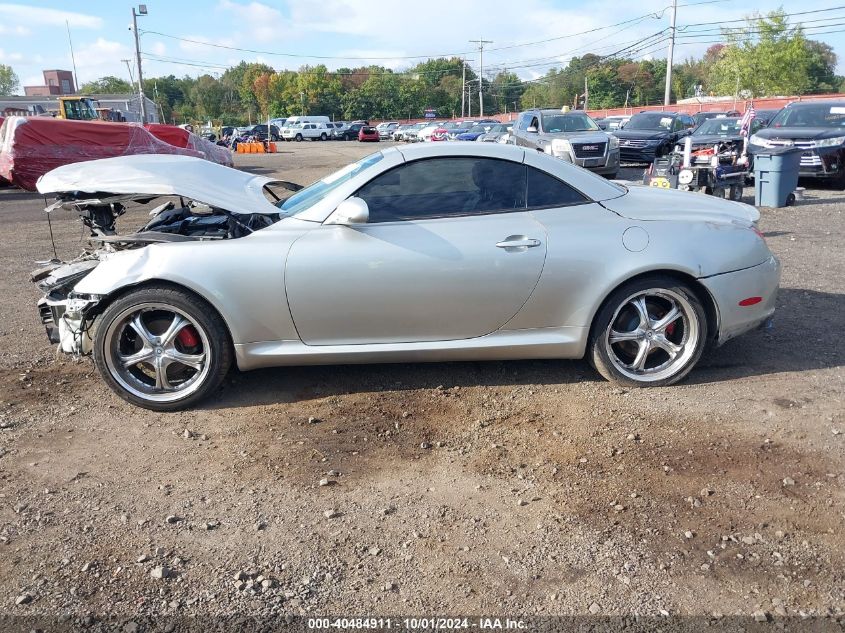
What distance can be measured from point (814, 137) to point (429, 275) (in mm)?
12495

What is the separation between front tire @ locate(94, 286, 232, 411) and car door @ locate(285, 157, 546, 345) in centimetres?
54

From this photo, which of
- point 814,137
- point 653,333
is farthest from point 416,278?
point 814,137

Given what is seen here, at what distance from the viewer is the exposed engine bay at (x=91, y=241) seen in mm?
4160

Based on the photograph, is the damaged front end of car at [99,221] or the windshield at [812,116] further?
the windshield at [812,116]

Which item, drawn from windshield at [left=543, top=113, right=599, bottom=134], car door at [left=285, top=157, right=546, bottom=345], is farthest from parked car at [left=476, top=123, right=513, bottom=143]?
car door at [left=285, top=157, right=546, bottom=345]

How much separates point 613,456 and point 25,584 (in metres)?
2.71

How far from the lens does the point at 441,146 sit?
4258mm

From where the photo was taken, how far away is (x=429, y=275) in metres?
3.94

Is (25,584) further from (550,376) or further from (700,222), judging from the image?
(700,222)

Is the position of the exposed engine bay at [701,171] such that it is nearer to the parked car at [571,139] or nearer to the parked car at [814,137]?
Result: the parked car at [814,137]

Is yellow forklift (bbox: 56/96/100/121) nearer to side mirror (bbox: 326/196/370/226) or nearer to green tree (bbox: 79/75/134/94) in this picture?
side mirror (bbox: 326/196/370/226)

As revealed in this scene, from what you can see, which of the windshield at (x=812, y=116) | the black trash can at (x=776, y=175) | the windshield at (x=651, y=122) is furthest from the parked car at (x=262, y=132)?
the black trash can at (x=776, y=175)

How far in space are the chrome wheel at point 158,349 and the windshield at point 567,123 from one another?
14.7 metres

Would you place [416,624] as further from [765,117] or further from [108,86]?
[108,86]
